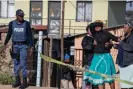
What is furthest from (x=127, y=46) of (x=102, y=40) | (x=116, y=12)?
(x=116, y=12)

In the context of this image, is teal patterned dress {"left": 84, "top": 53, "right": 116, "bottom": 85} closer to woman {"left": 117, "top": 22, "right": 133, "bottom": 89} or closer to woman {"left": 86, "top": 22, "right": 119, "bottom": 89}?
woman {"left": 86, "top": 22, "right": 119, "bottom": 89}

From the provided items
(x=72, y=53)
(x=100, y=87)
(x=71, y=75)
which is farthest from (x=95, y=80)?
(x=72, y=53)

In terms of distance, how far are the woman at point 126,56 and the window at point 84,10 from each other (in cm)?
2076

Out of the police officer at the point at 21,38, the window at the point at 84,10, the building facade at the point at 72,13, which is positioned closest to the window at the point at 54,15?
the building facade at the point at 72,13

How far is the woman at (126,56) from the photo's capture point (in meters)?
6.65

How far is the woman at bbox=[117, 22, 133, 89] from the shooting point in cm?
665

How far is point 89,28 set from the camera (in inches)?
305

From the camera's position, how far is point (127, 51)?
679cm

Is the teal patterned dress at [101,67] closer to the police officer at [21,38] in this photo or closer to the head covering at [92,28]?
the head covering at [92,28]

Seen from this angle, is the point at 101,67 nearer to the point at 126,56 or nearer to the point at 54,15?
the point at 126,56

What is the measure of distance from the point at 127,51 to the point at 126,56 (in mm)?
88

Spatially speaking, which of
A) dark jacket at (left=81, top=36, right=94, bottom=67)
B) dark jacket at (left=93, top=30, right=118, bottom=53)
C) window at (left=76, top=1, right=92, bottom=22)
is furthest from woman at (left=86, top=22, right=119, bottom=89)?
window at (left=76, top=1, right=92, bottom=22)

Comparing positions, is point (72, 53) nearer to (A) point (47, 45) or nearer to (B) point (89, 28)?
(A) point (47, 45)

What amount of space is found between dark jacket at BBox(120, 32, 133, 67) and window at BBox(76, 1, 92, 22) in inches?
819
